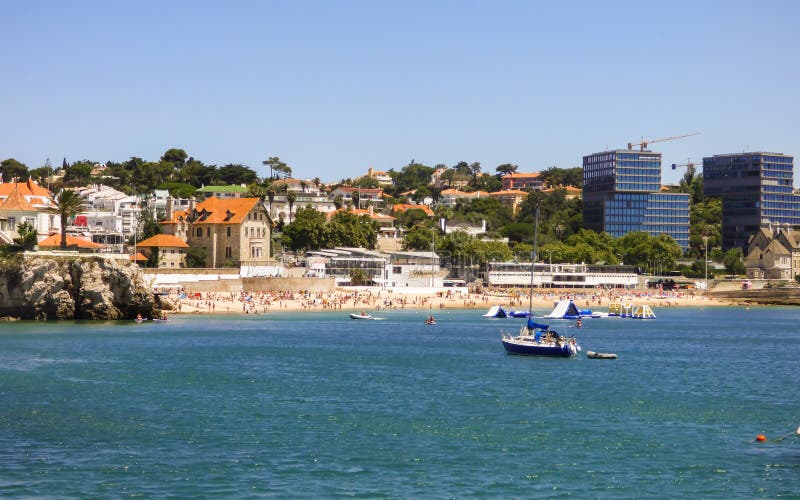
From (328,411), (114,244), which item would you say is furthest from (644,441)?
(114,244)

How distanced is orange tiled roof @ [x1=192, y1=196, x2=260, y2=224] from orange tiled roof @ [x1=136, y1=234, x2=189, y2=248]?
12.9 feet

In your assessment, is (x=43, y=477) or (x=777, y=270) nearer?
(x=43, y=477)

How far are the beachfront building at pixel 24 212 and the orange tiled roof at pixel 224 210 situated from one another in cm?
1688

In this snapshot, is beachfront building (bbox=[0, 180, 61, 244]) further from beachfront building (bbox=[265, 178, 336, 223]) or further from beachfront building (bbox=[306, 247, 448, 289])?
beachfront building (bbox=[265, 178, 336, 223])

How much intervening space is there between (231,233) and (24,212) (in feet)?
79.2

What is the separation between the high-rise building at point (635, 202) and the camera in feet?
636

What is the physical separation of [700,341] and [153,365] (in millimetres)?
43880

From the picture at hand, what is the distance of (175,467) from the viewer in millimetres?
28031

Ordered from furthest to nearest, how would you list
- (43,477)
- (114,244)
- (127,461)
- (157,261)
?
(114,244) → (157,261) → (127,461) → (43,477)

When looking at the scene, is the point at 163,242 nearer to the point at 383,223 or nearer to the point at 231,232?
the point at 231,232

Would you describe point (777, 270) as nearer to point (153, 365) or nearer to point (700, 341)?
point (700, 341)

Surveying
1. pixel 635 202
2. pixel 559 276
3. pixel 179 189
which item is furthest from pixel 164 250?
pixel 635 202

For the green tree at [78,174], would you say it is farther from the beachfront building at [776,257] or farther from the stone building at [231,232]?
the beachfront building at [776,257]

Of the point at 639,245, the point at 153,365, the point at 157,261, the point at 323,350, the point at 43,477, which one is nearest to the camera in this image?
the point at 43,477
